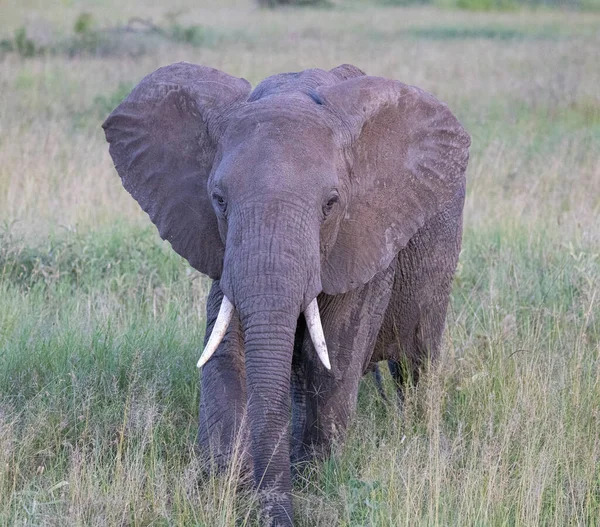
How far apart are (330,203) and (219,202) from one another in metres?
0.39

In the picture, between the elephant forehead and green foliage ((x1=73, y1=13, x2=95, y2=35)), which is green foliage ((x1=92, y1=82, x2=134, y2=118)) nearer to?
green foliage ((x1=73, y1=13, x2=95, y2=35))

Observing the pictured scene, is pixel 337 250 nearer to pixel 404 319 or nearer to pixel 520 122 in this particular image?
pixel 404 319

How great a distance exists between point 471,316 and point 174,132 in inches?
102

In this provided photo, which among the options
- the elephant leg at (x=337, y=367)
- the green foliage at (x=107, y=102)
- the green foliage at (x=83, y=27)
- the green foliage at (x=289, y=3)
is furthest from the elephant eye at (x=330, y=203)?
the green foliage at (x=289, y=3)

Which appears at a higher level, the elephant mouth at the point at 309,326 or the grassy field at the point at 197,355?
Answer: the elephant mouth at the point at 309,326

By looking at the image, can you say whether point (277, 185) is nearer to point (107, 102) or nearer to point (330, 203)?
point (330, 203)

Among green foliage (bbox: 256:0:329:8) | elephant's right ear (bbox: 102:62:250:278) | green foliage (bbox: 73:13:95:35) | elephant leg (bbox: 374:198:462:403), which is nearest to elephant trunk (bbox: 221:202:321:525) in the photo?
elephant's right ear (bbox: 102:62:250:278)

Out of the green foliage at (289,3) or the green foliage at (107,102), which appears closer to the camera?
the green foliage at (107,102)

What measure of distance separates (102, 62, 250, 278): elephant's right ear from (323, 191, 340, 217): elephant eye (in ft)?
1.60

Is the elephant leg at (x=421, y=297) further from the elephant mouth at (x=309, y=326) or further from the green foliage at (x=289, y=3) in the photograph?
the green foliage at (x=289, y=3)

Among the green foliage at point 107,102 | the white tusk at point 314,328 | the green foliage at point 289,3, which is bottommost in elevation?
the green foliage at point 289,3

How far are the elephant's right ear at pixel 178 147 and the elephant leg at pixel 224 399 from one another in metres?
0.23

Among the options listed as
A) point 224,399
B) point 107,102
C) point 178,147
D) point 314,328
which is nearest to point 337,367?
point 224,399

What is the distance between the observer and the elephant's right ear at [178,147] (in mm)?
4172
